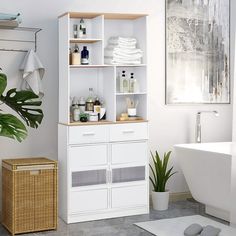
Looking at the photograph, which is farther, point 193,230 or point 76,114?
point 76,114

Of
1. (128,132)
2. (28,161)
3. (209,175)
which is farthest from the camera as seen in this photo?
(128,132)

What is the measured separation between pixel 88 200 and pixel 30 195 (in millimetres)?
630

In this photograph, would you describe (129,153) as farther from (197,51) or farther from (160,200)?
(197,51)

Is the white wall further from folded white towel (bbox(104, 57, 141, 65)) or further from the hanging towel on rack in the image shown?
folded white towel (bbox(104, 57, 141, 65))

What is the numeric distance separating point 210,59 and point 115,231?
2417 mm

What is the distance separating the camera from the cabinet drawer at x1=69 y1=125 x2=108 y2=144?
187 inches

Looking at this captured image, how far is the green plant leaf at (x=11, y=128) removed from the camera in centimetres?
394

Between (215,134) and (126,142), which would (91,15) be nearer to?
(126,142)

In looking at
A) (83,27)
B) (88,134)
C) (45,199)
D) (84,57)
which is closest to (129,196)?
(88,134)

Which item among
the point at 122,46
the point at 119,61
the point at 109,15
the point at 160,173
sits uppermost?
the point at 109,15

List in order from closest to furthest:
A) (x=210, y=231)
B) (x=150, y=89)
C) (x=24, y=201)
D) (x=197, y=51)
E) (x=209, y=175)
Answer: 1. (x=210, y=231)
2. (x=24, y=201)
3. (x=209, y=175)
4. (x=150, y=89)
5. (x=197, y=51)

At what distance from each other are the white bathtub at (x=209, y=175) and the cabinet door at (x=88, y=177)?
2.62ft

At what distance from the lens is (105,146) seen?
4.91 meters

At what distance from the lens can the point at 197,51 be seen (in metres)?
5.77
